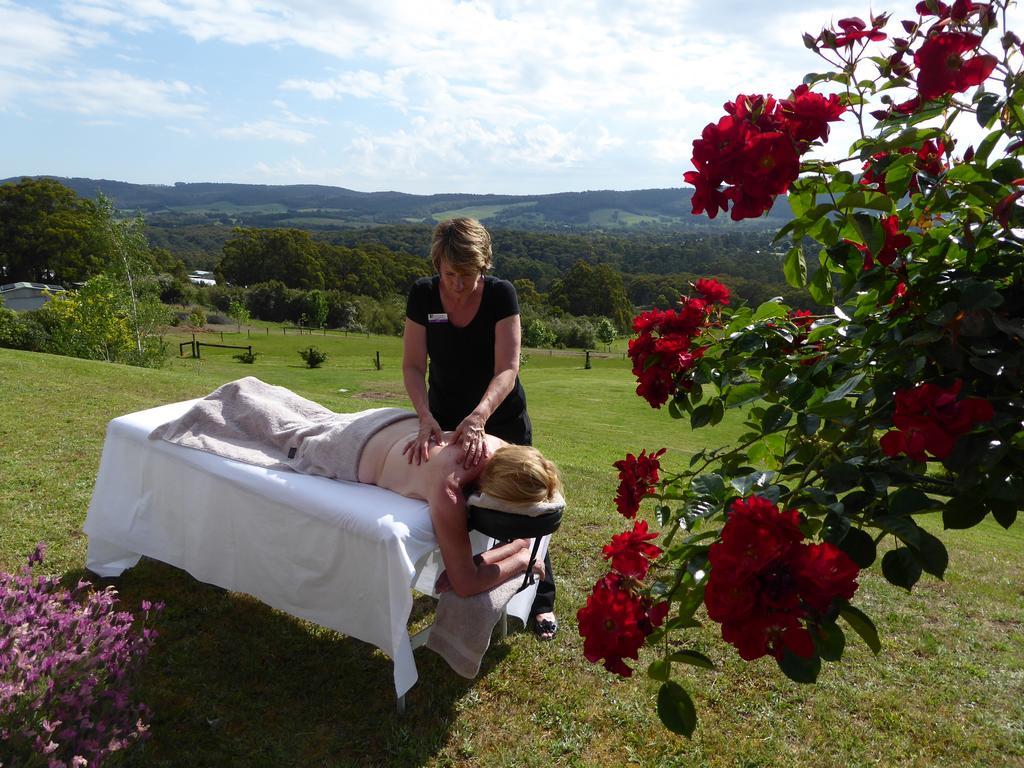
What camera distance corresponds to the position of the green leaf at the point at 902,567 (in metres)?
1.00

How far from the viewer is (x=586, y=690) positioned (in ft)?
9.50

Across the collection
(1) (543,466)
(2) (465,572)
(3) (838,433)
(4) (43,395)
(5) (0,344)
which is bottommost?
(5) (0,344)

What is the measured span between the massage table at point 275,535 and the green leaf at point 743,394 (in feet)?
4.37

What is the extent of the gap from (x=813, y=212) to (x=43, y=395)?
8.58 meters

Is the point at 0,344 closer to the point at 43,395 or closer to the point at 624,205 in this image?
the point at 43,395

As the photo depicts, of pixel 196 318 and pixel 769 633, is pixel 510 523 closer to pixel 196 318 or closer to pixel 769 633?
pixel 769 633

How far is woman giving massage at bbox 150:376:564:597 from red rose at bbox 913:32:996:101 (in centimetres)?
183

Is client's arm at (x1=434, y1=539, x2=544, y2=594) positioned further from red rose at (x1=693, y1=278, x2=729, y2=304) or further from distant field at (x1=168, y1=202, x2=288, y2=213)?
distant field at (x1=168, y1=202, x2=288, y2=213)

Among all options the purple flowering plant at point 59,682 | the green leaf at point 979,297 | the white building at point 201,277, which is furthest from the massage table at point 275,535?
the white building at point 201,277

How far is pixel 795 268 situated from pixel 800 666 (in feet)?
2.77

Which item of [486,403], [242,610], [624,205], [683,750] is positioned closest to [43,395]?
[242,610]

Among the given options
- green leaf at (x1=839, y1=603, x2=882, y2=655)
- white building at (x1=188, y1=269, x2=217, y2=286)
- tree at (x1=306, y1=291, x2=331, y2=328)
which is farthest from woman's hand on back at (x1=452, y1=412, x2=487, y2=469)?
white building at (x1=188, y1=269, x2=217, y2=286)

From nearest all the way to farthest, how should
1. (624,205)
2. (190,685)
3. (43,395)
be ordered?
A: (190,685) → (43,395) → (624,205)

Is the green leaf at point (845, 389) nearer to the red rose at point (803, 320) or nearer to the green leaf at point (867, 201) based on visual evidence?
the green leaf at point (867, 201)
